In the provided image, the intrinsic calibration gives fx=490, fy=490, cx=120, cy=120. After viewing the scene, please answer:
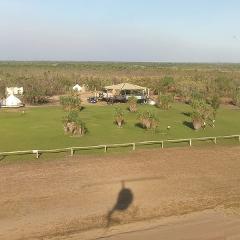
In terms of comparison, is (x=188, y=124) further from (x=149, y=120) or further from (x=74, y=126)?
(x=74, y=126)

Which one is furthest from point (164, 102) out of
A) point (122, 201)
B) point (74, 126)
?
point (122, 201)

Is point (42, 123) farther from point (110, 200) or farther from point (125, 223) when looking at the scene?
point (125, 223)

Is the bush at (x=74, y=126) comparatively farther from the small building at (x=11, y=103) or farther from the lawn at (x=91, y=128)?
the small building at (x=11, y=103)

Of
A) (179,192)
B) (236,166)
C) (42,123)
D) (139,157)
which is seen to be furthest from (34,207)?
(42,123)

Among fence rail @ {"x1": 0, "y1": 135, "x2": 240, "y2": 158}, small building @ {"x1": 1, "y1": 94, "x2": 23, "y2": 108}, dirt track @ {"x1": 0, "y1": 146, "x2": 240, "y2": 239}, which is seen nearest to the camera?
dirt track @ {"x1": 0, "y1": 146, "x2": 240, "y2": 239}

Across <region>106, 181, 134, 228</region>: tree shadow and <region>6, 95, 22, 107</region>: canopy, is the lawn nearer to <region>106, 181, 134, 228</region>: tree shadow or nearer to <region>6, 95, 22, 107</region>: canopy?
<region>6, 95, 22, 107</region>: canopy

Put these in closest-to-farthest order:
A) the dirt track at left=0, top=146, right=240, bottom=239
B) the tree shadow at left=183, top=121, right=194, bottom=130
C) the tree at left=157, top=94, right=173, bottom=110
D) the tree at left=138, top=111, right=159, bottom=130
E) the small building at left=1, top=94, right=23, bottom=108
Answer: the dirt track at left=0, top=146, right=240, bottom=239, the tree at left=138, top=111, right=159, bottom=130, the tree shadow at left=183, top=121, right=194, bottom=130, the tree at left=157, top=94, right=173, bottom=110, the small building at left=1, top=94, right=23, bottom=108

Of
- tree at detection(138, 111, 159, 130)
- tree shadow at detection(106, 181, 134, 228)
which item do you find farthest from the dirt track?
tree at detection(138, 111, 159, 130)

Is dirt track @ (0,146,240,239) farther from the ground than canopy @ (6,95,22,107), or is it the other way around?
dirt track @ (0,146,240,239)
